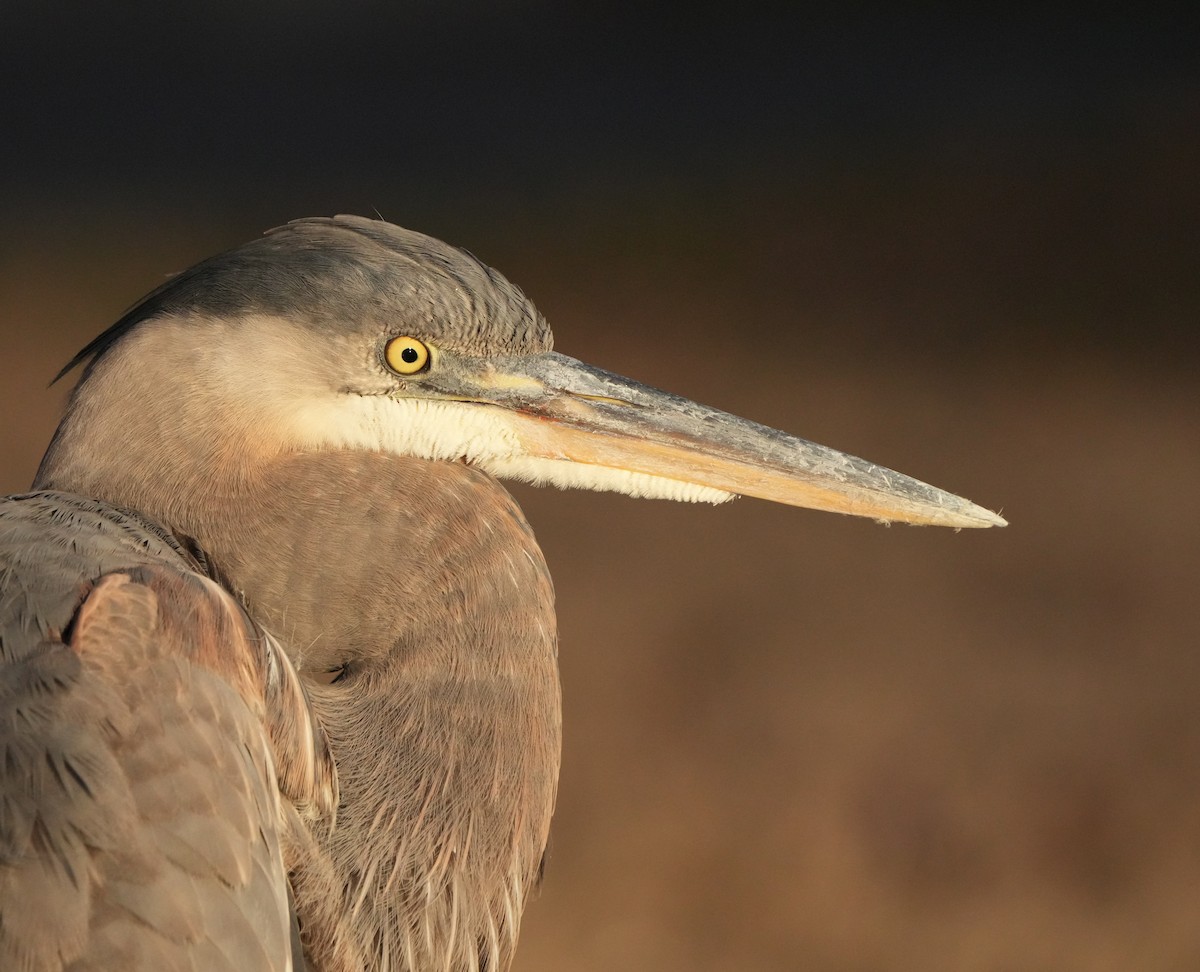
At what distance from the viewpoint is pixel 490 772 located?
1329 mm

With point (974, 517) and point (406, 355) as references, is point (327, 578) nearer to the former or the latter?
point (406, 355)

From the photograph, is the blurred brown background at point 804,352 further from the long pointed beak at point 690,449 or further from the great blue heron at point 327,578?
the long pointed beak at point 690,449

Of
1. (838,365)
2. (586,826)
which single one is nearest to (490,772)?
(586,826)

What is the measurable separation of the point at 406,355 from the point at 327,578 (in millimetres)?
260

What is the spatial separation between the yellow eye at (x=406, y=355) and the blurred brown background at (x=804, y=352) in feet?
0.44

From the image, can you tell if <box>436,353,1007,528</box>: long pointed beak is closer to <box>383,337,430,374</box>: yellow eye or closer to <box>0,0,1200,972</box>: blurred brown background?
<box>383,337,430,374</box>: yellow eye

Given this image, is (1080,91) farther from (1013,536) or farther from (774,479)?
(774,479)

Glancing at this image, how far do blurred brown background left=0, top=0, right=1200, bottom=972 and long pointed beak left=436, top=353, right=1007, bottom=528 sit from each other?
33 cm

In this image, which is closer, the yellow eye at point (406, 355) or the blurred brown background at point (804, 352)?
the yellow eye at point (406, 355)

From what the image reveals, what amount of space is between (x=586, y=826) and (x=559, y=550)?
3.90 feet

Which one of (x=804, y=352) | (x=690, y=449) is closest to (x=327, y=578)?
(x=690, y=449)

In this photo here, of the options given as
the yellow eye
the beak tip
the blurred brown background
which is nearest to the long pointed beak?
the beak tip

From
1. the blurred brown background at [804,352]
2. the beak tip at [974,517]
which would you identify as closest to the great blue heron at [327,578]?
the beak tip at [974,517]

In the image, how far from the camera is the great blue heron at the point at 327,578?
109cm
